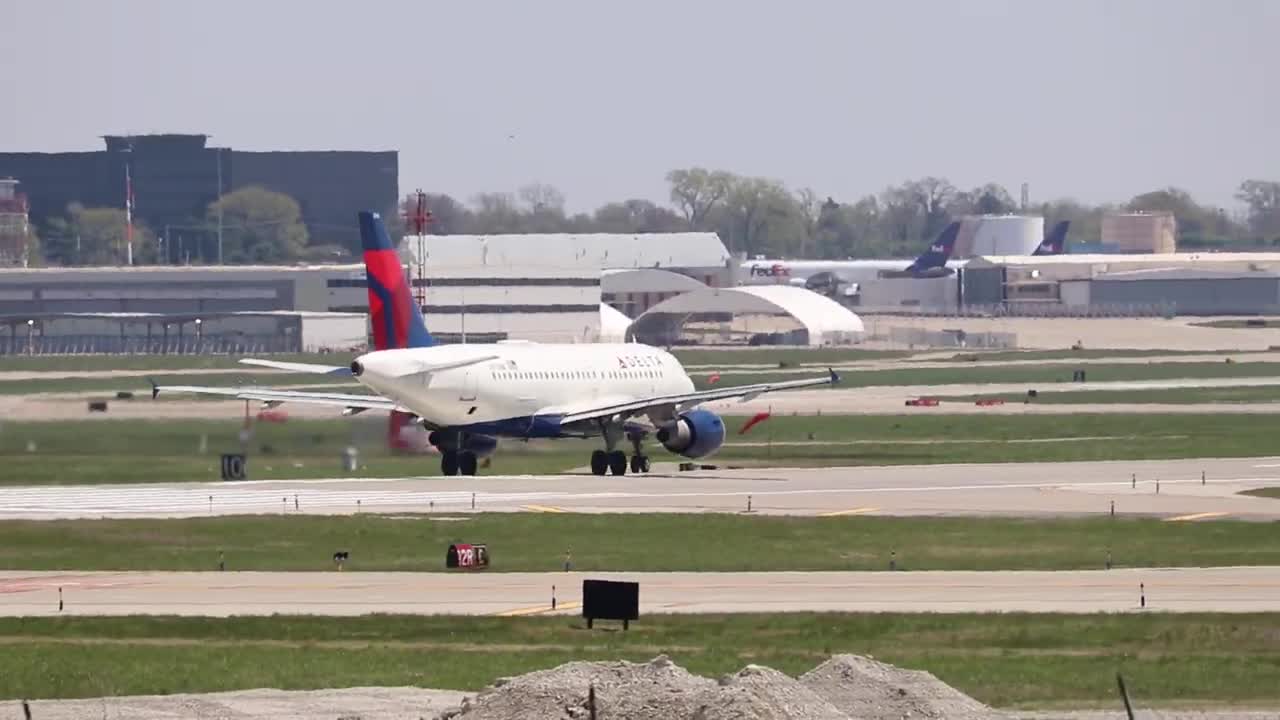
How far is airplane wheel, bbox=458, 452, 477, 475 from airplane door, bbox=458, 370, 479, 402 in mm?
2636

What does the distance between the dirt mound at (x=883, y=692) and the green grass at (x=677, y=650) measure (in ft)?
9.01

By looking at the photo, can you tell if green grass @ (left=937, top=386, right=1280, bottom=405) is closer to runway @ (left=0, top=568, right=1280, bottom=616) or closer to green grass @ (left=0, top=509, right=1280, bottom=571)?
green grass @ (left=0, top=509, right=1280, bottom=571)

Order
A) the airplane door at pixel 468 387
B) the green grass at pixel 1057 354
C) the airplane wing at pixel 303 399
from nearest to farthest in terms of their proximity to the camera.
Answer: the airplane door at pixel 468 387, the airplane wing at pixel 303 399, the green grass at pixel 1057 354

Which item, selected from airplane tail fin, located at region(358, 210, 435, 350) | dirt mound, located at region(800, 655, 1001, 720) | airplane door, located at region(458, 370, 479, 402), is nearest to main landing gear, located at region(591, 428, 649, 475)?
airplane door, located at region(458, 370, 479, 402)

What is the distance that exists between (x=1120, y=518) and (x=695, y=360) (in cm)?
11007

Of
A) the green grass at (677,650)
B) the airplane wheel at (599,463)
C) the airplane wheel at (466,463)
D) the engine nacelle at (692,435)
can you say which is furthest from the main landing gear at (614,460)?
the green grass at (677,650)

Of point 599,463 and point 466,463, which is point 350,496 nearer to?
point 466,463

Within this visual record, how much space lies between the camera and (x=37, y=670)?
38.4m

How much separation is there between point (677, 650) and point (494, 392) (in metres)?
38.2

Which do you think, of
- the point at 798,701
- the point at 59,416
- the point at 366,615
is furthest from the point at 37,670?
the point at 59,416

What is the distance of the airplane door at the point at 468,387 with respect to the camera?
7662cm

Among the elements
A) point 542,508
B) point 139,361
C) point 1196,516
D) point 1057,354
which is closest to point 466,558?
point 542,508

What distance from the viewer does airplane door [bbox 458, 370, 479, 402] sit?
76.6m

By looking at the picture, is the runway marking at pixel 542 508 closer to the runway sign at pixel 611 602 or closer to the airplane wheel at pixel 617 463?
the airplane wheel at pixel 617 463
